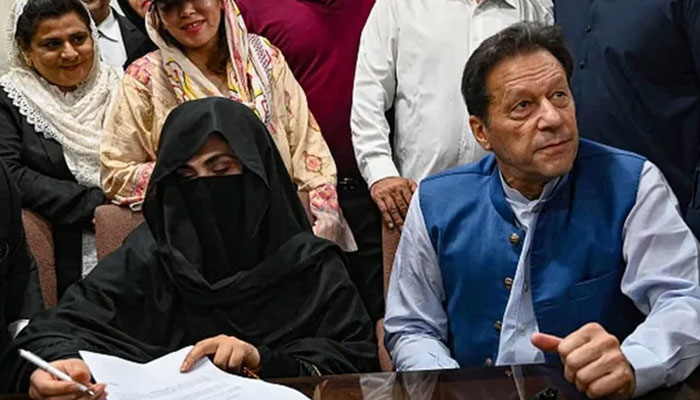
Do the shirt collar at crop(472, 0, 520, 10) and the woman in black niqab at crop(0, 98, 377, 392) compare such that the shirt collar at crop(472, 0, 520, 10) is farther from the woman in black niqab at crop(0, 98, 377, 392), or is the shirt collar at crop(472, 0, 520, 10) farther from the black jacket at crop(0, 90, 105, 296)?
the black jacket at crop(0, 90, 105, 296)

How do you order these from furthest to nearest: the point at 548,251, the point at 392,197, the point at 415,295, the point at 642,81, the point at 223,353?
the point at 392,197 → the point at 642,81 → the point at 415,295 → the point at 548,251 → the point at 223,353

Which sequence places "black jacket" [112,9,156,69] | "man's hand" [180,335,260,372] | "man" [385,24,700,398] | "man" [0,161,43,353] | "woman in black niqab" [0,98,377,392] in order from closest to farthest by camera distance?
"man's hand" [180,335,260,372], "man" [385,24,700,398], "woman in black niqab" [0,98,377,392], "man" [0,161,43,353], "black jacket" [112,9,156,69]

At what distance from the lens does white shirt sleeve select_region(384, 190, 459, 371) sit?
6.73 ft

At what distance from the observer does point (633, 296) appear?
72.9 inches

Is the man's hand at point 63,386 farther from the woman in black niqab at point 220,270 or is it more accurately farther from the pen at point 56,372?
the woman in black niqab at point 220,270

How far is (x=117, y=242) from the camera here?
8.63 ft

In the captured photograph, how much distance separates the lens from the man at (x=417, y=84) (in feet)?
9.11

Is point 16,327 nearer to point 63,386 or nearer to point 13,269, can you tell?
point 13,269

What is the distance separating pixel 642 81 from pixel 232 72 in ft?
3.82

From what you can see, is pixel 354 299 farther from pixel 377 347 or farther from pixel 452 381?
pixel 452 381

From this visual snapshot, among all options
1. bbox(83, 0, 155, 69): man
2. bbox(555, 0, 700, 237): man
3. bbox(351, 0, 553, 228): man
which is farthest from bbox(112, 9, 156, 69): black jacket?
bbox(555, 0, 700, 237): man

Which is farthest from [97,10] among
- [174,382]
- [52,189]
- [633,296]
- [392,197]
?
[633,296]

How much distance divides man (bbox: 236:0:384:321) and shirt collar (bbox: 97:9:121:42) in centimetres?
71

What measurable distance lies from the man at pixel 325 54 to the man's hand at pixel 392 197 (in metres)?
0.18
